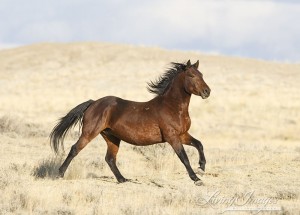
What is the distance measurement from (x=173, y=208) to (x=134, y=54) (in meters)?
50.3

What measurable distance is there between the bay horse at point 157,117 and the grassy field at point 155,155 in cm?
68

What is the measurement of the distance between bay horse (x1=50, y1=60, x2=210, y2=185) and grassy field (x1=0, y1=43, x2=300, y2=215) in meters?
0.68

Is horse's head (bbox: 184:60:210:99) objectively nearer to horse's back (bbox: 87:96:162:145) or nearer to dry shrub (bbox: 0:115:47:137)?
horse's back (bbox: 87:96:162:145)

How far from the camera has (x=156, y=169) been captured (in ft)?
46.6

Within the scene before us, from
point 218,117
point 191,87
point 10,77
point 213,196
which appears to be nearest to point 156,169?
point 191,87

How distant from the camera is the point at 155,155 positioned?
51.5ft

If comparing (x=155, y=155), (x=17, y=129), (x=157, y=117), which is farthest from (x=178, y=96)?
(x=17, y=129)

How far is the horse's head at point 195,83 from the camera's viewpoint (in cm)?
1103

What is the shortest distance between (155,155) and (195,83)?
15.9 feet

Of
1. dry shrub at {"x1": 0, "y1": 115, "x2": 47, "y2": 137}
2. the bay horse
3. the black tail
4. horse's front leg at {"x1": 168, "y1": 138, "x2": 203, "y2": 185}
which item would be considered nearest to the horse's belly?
the bay horse

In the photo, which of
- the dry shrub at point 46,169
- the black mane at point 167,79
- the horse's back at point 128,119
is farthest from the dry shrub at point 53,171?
the black mane at point 167,79

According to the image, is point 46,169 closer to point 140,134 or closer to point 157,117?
point 140,134

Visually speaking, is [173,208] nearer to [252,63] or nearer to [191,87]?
[191,87]

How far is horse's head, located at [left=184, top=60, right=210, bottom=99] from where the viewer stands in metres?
11.0
